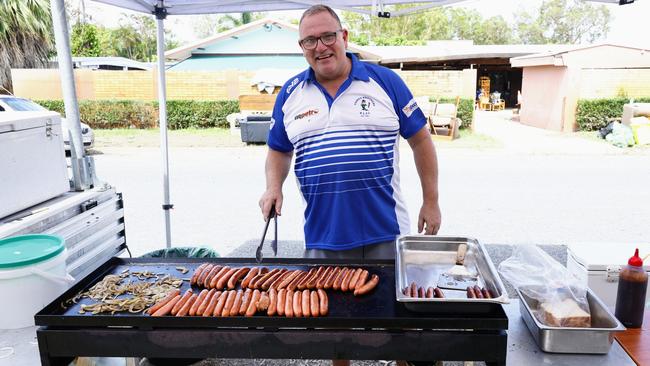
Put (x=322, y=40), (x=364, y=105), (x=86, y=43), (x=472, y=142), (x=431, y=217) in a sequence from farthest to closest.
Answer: (x=86, y=43) < (x=472, y=142) < (x=431, y=217) < (x=364, y=105) < (x=322, y=40)

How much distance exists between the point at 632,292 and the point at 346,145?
58.9 inches

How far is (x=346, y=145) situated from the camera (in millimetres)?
2635

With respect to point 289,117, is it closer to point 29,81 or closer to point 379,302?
point 379,302

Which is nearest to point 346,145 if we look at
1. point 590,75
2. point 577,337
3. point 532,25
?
point 577,337

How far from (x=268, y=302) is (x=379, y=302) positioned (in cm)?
46

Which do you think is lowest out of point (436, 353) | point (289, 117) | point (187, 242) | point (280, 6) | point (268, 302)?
point (187, 242)

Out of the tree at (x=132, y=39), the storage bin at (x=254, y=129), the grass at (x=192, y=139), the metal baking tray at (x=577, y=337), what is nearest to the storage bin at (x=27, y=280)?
the metal baking tray at (x=577, y=337)

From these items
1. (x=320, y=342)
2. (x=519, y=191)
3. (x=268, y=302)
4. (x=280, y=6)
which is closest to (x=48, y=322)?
(x=268, y=302)

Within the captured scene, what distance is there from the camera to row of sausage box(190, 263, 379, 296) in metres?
2.11

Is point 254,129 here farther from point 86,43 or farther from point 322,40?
point 86,43

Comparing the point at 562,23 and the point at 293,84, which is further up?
the point at 562,23

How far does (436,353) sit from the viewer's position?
71.1 inches

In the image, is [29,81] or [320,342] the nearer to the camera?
[320,342]

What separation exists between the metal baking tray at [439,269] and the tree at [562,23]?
6548 cm
